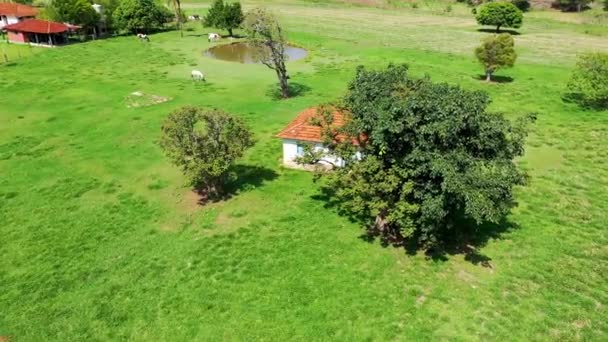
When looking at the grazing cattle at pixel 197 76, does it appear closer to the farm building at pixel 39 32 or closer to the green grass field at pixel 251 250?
the green grass field at pixel 251 250

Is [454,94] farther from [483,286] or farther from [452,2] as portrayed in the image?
[452,2]

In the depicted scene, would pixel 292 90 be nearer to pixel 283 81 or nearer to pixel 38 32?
pixel 283 81

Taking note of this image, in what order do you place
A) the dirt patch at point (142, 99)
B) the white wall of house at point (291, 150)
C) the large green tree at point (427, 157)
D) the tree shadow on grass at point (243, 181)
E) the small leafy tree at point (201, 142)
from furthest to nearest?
the dirt patch at point (142, 99), the white wall of house at point (291, 150), the tree shadow on grass at point (243, 181), the small leafy tree at point (201, 142), the large green tree at point (427, 157)

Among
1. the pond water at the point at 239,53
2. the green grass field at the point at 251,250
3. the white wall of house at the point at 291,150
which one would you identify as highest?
the pond water at the point at 239,53

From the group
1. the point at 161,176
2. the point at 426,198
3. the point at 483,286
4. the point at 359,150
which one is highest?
the point at 359,150

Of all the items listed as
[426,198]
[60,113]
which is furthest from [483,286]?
[60,113]

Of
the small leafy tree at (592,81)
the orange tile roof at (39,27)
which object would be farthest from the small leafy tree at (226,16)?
the small leafy tree at (592,81)

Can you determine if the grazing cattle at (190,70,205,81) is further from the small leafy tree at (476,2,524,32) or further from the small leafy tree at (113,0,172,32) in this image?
the small leafy tree at (476,2,524,32)
